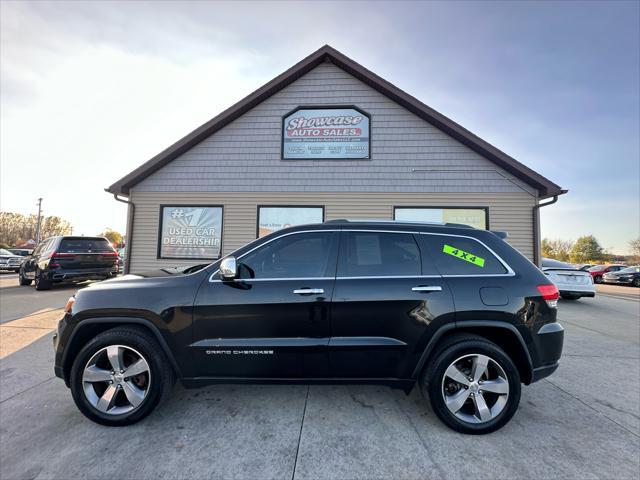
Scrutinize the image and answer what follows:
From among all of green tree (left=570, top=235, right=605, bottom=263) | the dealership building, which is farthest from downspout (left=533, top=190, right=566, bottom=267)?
green tree (left=570, top=235, right=605, bottom=263)

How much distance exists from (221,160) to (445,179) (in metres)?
6.33

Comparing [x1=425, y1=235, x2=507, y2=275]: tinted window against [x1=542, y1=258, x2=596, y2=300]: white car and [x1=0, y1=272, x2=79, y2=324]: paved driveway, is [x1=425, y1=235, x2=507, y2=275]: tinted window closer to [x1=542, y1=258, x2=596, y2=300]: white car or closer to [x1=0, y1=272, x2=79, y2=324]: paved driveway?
[x1=0, y1=272, x2=79, y2=324]: paved driveway

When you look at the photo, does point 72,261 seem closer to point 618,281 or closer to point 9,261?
point 9,261

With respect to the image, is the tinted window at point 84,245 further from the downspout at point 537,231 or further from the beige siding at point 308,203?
the downspout at point 537,231

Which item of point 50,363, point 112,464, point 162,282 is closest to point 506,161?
point 162,282

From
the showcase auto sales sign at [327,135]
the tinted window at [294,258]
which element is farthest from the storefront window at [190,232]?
the tinted window at [294,258]

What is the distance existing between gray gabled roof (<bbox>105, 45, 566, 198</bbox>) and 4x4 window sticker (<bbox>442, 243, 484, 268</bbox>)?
625 cm

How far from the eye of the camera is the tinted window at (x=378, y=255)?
2646 mm

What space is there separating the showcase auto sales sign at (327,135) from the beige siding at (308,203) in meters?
1.18

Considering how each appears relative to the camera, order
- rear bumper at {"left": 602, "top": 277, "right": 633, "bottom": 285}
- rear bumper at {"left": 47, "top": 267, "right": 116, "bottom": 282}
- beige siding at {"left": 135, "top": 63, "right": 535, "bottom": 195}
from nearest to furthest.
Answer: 1. beige siding at {"left": 135, "top": 63, "right": 535, "bottom": 195}
2. rear bumper at {"left": 47, "top": 267, "right": 116, "bottom": 282}
3. rear bumper at {"left": 602, "top": 277, "right": 633, "bottom": 285}

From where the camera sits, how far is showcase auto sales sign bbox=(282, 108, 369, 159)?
8125 mm

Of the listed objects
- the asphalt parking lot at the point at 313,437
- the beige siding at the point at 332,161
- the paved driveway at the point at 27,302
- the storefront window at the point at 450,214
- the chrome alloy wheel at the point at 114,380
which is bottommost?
the asphalt parking lot at the point at 313,437

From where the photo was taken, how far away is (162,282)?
8.64ft

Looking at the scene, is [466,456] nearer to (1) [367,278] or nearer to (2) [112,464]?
(1) [367,278]
